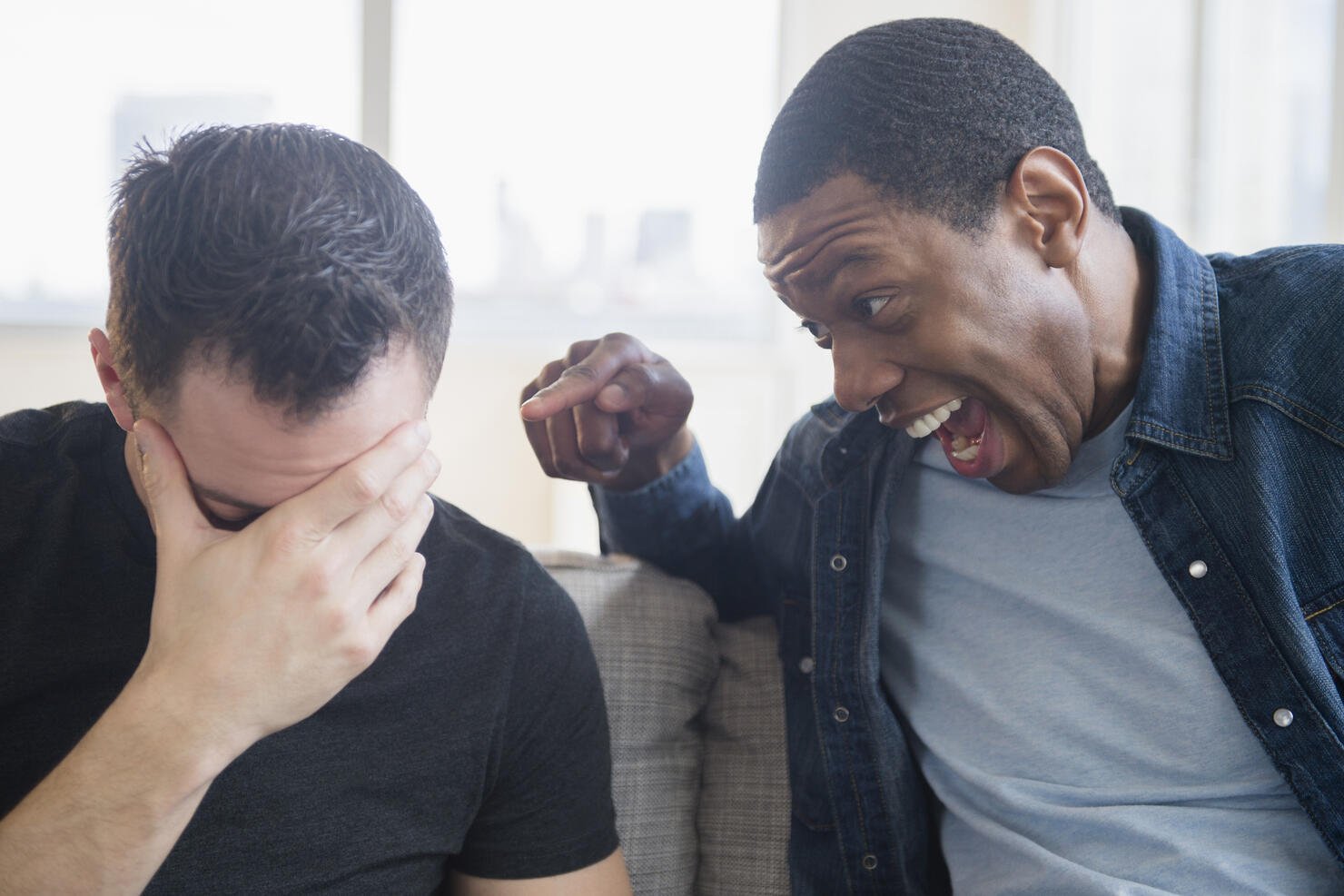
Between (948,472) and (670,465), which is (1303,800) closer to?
(948,472)

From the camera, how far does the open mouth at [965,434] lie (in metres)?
1.14

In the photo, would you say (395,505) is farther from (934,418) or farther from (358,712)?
(934,418)

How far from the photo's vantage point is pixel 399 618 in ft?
2.94

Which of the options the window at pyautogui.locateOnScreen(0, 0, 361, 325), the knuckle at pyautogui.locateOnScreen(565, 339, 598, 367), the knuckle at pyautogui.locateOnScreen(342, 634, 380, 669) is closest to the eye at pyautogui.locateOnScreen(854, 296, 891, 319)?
the knuckle at pyautogui.locateOnScreen(565, 339, 598, 367)

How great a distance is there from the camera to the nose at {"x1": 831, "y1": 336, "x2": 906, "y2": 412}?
43.6 inches

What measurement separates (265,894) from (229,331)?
0.50m

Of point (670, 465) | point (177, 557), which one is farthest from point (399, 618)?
point (670, 465)

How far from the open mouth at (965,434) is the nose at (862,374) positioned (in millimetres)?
68

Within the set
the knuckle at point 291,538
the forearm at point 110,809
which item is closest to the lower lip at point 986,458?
the knuckle at point 291,538

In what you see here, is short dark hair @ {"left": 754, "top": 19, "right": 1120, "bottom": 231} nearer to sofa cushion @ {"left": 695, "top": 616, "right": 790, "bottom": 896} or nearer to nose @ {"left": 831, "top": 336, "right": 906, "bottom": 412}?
nose @ {"left": 831, "top": 336, "right": 906, "bottom": 412}

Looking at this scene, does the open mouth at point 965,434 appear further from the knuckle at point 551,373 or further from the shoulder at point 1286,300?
the knuckle at point 551,373

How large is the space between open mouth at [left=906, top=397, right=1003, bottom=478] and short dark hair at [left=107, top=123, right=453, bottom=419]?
59 centimetres

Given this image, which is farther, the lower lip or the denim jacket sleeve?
the denim jacket sleeve

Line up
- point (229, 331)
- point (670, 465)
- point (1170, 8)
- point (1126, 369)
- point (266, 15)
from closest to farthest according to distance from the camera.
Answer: point (229, 331)
point (1126, 369)
point (670, 465)
point (1170, 8)
point (266, 15)
